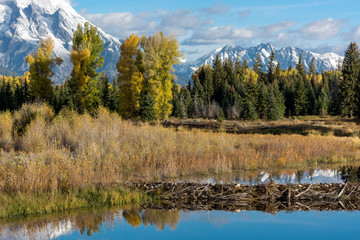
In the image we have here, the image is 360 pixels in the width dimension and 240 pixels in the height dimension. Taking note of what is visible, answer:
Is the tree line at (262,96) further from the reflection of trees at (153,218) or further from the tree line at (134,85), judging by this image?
the reflection of trees at (153,218)

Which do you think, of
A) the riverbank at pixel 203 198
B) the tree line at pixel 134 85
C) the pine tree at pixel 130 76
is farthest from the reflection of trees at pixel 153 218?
the pine tree at pixel 130 76

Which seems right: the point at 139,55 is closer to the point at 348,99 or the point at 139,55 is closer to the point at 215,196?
the point at 215,196

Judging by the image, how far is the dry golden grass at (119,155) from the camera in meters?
11.0

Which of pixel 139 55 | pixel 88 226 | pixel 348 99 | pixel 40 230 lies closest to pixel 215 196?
pixel 88 226

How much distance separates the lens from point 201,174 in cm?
1509

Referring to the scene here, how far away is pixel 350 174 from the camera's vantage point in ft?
51.3

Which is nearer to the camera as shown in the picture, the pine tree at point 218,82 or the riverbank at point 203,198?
the riverbank at point 203,198

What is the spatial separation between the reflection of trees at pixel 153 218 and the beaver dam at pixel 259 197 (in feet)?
1.54

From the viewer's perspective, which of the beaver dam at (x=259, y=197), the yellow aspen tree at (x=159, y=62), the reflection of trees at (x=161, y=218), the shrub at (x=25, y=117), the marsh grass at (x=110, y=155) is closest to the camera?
the reflection of trees at (x=161, y=218)

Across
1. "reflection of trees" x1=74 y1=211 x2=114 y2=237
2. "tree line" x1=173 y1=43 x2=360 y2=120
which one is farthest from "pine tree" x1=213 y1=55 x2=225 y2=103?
"reflection of trees" x1=74 y1=211 x2=114 y2=237

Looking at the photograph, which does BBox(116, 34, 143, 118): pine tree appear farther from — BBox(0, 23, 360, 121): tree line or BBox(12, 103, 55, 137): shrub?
BBox(12, 103, 55, 137): shrub

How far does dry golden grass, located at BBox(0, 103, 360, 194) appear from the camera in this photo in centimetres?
1099

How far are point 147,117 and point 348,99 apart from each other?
123 ft

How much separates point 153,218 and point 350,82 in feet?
185
